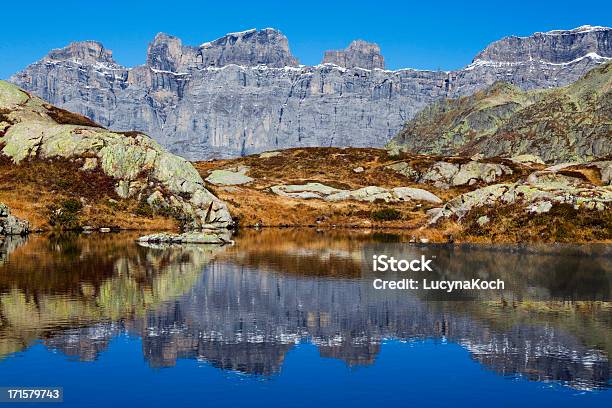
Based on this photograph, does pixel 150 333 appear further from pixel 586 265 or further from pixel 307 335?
pixel 586 265

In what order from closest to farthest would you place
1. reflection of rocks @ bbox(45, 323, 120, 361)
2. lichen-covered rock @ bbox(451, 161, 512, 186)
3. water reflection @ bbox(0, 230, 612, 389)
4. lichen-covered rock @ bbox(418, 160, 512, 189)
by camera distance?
reflection of rocks @ bbox(45, 323, 120, 361) → water reflection @ bbox(0, 230, 612, 389) → lichen-covered rock @ bbox(418, 160, 512, 189) → lichen-covered rock @ bbox(451, 161, 512, 186)

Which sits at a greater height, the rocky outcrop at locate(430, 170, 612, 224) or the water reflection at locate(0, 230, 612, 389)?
the rocky outcrop at locate(430, 170, 612, 224)

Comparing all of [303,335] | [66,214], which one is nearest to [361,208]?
[66,214]

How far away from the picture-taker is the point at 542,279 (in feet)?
156

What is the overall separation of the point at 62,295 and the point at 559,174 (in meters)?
94.9

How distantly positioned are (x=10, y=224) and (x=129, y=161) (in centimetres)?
2905

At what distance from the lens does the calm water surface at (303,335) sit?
24.1 meters

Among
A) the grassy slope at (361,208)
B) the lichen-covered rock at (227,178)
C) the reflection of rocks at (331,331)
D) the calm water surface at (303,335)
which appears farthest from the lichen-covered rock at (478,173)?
the reflection of rocks at (331,331)

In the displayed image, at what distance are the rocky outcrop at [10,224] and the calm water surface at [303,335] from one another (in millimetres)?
35076

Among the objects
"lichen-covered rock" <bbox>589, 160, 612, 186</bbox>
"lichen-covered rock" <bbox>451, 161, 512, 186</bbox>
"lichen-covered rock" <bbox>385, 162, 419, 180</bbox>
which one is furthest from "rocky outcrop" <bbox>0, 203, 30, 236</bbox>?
"lichen-covered rock" <bbox>451, 161, 512, 186</bbox>

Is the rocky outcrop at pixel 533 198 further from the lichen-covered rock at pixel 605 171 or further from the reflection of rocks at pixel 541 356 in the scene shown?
the reflection of rocks at pixel 541 356

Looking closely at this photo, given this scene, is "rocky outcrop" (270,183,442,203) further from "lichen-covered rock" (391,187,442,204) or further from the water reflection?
the water reflection

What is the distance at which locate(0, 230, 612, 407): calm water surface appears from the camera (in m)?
24.1

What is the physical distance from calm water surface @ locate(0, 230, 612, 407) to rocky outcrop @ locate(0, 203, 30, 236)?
3508 centimetres
